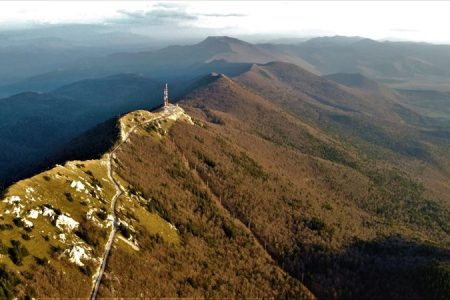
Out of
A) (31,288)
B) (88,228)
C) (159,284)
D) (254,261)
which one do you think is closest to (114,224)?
(88,228)

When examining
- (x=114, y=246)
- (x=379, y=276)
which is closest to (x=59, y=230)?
(x=114, y=246)

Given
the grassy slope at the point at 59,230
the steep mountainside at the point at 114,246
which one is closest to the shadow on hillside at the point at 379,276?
the steep mountainside at the point at 114,246

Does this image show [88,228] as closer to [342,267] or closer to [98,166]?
[98,166]

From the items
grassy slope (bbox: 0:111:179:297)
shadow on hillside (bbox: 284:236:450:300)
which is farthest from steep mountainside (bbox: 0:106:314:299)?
shadow on hillside (bbox: 284:236:450:300)

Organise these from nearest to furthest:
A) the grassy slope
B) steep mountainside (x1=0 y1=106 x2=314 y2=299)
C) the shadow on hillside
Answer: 1. the grassy slope
2. steep mountainside (x1=0 y1=106 x2=314 y2=299)
3. the shadow on hillside

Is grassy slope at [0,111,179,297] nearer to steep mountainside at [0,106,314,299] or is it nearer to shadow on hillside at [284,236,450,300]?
steep mountainside at [0,106,314,299]

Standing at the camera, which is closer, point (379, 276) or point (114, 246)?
point (114, 246)

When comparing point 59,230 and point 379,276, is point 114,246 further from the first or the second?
point 379,276

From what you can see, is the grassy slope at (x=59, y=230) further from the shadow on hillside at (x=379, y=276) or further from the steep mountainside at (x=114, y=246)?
the shadow on hillside at (x=379, y=276)
